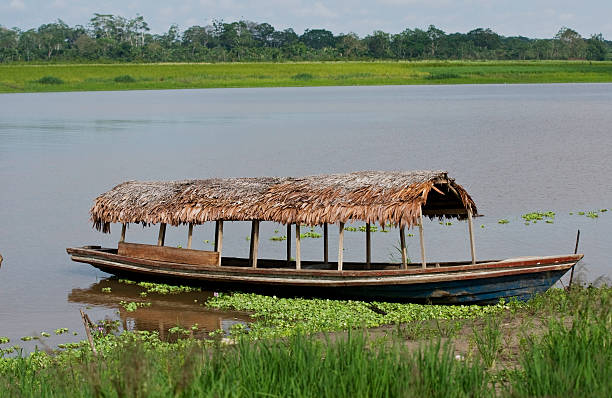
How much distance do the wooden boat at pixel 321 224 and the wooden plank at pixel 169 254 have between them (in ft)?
0.05

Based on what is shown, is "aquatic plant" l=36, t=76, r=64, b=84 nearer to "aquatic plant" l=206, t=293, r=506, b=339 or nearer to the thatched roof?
the thatched roof

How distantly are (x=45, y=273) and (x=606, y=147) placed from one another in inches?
996

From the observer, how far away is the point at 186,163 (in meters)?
31.8

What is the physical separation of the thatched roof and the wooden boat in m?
0.02

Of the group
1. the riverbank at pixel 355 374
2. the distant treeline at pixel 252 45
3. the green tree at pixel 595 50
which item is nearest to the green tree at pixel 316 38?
the distant treeline at pixel 252 45

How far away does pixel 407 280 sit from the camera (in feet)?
40.3

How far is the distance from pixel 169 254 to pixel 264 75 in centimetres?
7963

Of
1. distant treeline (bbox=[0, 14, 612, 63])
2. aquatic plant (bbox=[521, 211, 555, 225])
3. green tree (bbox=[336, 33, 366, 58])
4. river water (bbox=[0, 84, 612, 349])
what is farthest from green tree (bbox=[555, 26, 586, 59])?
aquatic plant (bbox=[521, 211, 555, 225])

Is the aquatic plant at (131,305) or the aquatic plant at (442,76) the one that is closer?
the aquatic plant at (131,305)

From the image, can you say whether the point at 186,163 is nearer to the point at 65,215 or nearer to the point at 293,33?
the point at 65,215

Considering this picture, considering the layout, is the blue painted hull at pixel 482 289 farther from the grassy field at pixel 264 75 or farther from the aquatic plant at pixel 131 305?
the grassy field at pixel 264 75

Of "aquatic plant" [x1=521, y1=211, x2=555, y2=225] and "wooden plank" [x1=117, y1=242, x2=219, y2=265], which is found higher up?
"aquatic plant" [x1=521, y1=211, x2=555, y2=225]

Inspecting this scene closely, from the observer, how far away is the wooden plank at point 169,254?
46.2 feet

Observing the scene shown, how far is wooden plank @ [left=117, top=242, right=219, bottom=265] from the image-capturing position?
14082 millimetres
